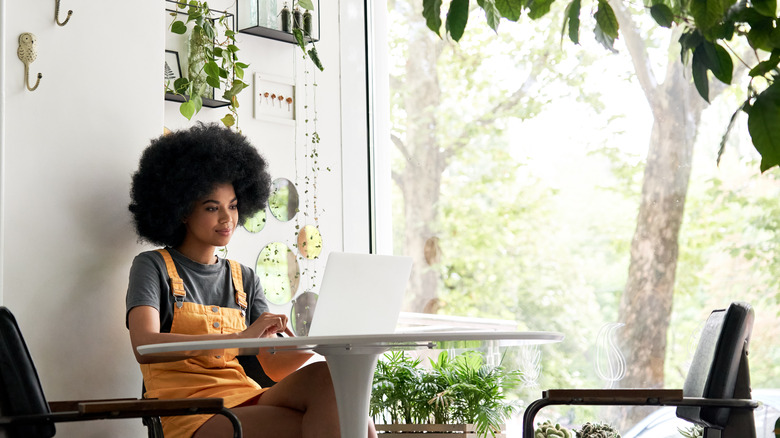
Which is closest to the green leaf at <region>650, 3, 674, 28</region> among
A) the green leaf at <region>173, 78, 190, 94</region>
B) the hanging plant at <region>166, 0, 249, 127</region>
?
the hanging plant at <region>166, 0, 249, 127</region>

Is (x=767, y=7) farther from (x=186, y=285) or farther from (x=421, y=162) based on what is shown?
(x=421, y=162)

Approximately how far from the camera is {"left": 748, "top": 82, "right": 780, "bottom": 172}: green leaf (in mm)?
543

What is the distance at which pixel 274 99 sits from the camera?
3.58m

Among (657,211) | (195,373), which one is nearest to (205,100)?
(195,373)

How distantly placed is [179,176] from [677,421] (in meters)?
2.41

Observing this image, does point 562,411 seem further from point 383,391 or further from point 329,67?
point 329,67

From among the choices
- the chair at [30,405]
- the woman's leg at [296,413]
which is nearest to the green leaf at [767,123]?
the chair at [30,405]

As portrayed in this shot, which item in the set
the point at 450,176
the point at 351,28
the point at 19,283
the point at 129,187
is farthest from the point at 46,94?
the point at 450,176

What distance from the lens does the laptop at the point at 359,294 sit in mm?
1911

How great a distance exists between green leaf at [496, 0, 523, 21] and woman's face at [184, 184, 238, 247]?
1.88m

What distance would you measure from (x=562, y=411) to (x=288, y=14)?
2297mm

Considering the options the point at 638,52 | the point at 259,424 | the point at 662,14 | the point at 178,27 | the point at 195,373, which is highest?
the point at 638,52

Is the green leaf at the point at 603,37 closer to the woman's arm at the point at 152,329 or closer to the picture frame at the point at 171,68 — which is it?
the woman's arm at the point at 152,329

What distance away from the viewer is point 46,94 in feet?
7.29
